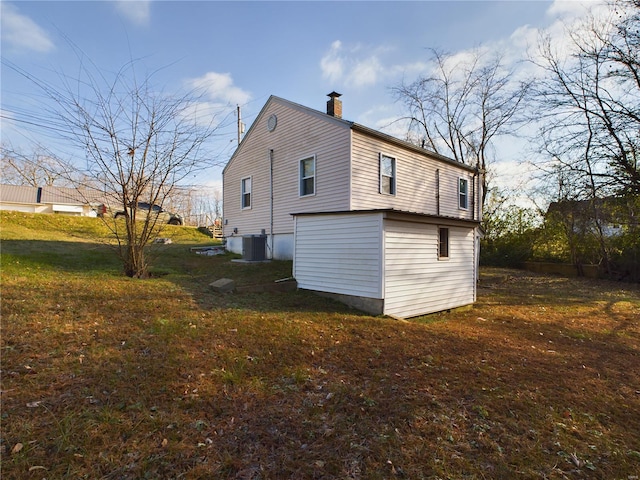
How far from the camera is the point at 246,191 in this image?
47.6ft

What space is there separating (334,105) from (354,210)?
562 centimetres

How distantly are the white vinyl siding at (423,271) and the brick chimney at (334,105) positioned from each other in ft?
19.3

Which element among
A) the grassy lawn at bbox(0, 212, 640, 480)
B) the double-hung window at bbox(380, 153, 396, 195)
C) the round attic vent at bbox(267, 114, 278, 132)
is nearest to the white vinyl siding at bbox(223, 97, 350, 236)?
the round attic vent at bbox(267, 114, 278, 132)

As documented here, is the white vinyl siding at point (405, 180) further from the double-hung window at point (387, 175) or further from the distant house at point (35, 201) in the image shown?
the distant house at point (35, 201)

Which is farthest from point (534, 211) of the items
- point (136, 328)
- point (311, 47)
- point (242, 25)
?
point (136, 328)

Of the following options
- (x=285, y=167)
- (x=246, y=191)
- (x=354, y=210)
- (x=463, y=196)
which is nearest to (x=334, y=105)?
(x=285, y=167)

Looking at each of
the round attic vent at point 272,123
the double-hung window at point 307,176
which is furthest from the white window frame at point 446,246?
the round attic vent at point 272,123

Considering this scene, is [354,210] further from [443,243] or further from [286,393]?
[286,393]

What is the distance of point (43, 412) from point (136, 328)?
1.97 metres

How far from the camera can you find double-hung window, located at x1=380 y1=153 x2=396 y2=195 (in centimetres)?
1127

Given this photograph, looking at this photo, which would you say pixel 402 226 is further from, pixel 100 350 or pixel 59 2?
pixel 59 2

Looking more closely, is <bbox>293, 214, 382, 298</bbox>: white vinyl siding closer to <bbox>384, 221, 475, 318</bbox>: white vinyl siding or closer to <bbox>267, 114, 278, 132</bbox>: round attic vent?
<bbox>384, 221, 475, 318</bbox>: white vinyl siding

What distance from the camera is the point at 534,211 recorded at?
19.7 m

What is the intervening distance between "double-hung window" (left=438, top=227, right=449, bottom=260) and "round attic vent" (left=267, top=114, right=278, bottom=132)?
26.2 feet
